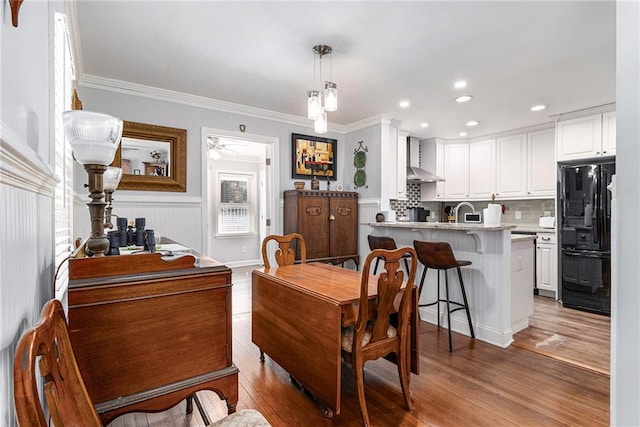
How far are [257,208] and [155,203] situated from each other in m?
3.58

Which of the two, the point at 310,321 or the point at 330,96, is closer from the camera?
the point at 310,321

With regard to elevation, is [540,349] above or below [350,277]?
below

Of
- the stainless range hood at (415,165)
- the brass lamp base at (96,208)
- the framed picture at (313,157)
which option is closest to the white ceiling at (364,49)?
the framed picture at (313,157)

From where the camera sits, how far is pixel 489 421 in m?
1.80

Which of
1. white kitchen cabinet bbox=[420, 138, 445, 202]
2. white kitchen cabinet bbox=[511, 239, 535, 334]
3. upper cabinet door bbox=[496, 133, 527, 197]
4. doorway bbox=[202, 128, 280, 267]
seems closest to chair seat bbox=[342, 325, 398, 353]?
white kitchen cabinet bbox=[511, 239, 535, 334]

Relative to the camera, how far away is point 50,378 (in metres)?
0.73

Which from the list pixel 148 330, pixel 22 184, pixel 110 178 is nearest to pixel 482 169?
pixel 110 178

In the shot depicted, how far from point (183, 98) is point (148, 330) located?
3215 millimetres

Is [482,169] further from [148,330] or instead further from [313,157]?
[148,330]

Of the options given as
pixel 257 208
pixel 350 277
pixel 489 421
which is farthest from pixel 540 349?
pixel 257 208

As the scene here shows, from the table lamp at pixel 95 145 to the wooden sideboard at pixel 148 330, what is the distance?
0.15m

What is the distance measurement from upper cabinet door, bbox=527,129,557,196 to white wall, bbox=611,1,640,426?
4.83m

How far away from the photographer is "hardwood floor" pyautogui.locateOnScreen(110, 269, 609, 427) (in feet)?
5.95

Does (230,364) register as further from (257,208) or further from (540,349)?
(257,208)
